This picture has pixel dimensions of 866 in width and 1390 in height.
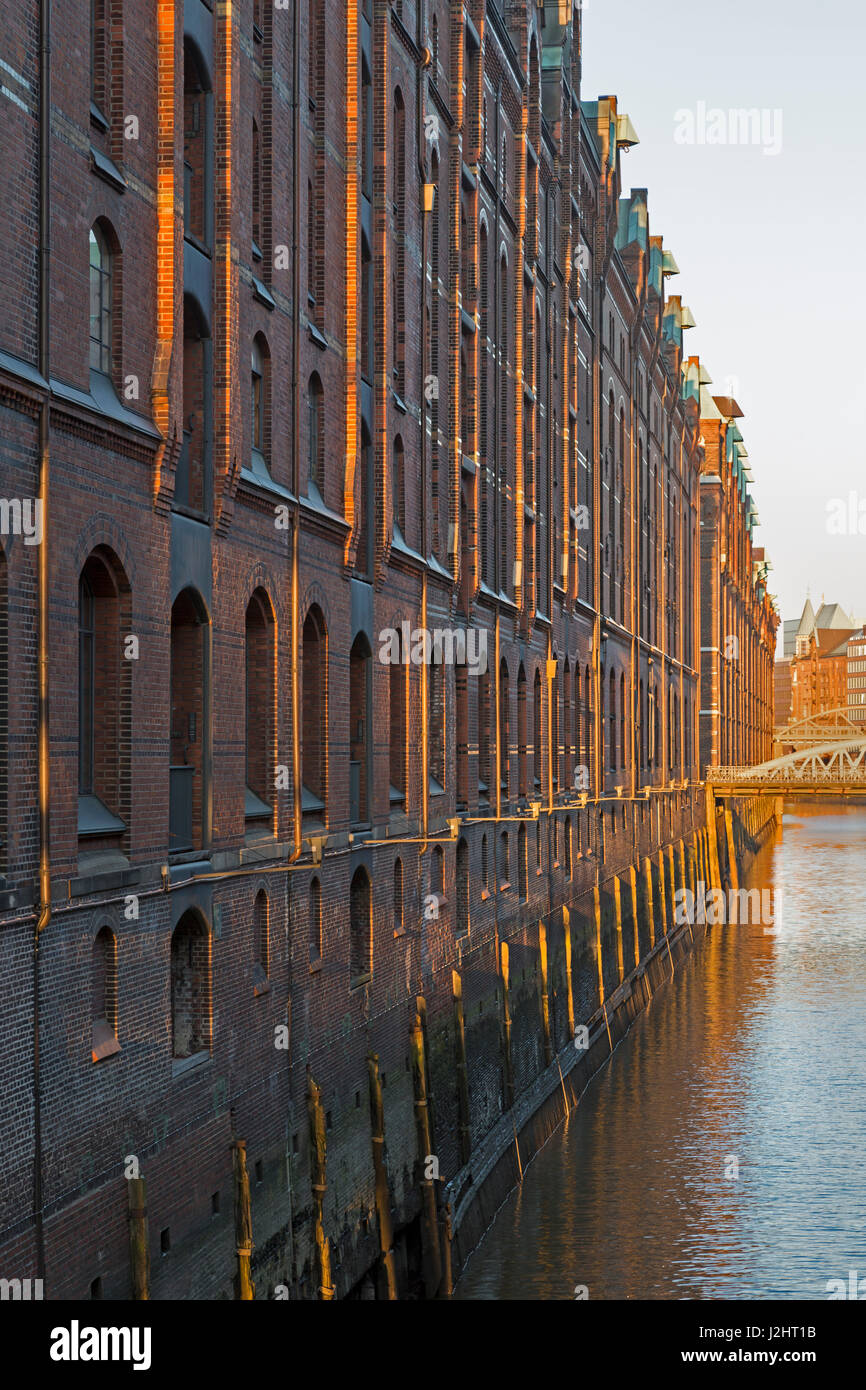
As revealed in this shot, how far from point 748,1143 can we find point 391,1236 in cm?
1098

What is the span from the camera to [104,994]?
45.2ft

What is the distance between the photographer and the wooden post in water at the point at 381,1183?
18531 millimetres

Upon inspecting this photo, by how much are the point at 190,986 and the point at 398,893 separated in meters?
8.69

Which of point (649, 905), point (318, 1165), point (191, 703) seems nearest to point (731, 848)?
point (649, 905)

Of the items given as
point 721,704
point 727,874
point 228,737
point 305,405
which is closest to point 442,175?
point 305,405

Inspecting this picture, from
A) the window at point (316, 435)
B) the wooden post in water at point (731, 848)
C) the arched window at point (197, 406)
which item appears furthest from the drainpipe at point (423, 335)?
the wooden post in water at point (731, 848)

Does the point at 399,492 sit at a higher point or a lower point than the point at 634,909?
higher

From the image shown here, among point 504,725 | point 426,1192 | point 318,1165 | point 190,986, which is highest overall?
point 504,725

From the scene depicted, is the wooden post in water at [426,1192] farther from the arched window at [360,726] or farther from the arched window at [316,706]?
the arched window at [316,706]

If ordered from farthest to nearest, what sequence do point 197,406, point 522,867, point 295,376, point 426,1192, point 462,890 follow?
1. point 522,867
2. point 462,890
3. point 426,1192
4. point 295,376
5. point 197,406

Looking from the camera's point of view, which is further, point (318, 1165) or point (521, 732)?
point (521, 732)

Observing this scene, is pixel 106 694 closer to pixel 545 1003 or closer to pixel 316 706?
pixel 316 706

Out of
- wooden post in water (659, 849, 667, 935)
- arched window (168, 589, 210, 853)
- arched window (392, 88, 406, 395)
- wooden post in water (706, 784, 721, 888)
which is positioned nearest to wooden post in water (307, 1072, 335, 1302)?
arched window (168, 589, 210, 853)

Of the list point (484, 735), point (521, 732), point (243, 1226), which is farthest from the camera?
point (521, 732)
